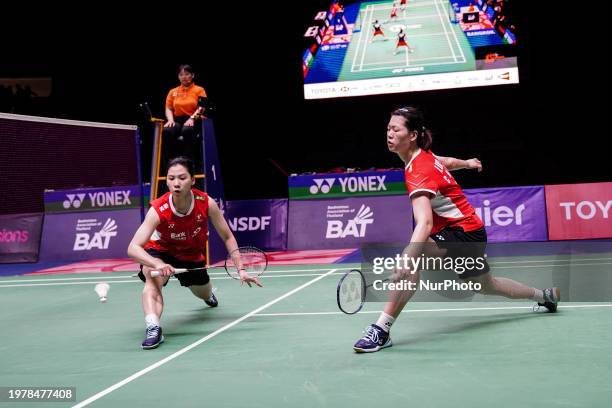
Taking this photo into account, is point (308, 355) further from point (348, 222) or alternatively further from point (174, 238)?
point (348, 222)

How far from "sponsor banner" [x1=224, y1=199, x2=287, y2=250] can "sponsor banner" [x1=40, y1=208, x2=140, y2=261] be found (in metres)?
1.80

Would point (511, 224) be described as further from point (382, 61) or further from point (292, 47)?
point (292, 47)

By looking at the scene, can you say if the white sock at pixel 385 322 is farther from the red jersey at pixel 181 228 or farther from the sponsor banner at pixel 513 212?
the sponsor banner at pixel 513 212

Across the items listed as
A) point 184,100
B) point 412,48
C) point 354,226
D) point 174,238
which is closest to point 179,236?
point 174,238

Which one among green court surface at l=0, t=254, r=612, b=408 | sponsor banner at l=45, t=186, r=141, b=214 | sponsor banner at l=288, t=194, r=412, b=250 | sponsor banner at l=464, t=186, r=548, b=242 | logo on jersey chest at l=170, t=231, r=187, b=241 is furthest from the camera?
sponsor banner at l=45, t=186, r=141, b=214

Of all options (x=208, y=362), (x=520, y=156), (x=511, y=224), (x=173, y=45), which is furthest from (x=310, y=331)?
(x=173, y=45)

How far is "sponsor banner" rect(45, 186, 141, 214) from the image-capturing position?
11.7 meters

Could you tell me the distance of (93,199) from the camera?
11.8 metres

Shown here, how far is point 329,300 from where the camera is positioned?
6.00 meters

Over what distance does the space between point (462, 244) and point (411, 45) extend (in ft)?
30.0

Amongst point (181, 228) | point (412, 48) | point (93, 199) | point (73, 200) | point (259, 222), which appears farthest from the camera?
point (412, 48)

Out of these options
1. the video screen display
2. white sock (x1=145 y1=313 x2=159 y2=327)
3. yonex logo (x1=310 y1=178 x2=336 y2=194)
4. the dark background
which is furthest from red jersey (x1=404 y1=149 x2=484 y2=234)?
the dark background

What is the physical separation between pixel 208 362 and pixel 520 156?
12237 millimetres

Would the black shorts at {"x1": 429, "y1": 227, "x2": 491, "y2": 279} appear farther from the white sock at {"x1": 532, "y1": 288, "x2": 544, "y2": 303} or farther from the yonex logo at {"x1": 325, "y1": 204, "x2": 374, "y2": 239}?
the yonex logo at {"x1": 325, "y1": 204, "x2": 374, "y2": 239}
